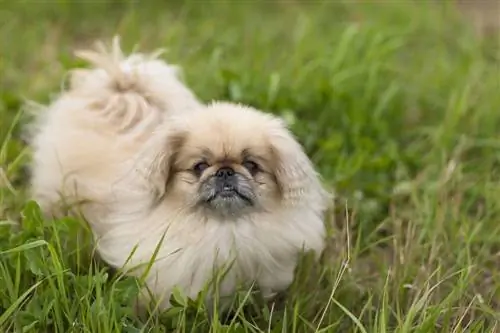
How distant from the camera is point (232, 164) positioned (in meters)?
2.54

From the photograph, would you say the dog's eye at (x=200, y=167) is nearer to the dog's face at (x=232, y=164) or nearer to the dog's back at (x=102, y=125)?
the dog's face at (x=232, y=164)

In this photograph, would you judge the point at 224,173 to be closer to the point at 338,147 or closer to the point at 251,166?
the point at 251,166

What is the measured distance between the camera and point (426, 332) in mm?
2396

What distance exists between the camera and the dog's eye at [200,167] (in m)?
2.58

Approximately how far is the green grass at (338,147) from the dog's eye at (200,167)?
1.34 feet

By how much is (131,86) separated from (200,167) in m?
0.70

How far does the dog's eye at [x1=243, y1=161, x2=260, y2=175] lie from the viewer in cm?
260

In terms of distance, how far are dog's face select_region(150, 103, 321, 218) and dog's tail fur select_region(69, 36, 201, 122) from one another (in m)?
0.43

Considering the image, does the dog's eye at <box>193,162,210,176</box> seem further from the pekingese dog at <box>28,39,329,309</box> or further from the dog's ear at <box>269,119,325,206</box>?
the dog's ear at <box>269,119,325,206</box>

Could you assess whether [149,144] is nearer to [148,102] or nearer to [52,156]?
[148,102]

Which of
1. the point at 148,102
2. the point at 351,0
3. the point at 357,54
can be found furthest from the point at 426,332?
the point at 351,0

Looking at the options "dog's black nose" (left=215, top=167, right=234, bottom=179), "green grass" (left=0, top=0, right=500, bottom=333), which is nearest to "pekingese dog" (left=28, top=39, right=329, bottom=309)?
"dog's black nose" (left=215, top=167, right=234, bottom=179)

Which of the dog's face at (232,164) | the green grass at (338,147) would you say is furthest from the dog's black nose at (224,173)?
the green grass at (338,147)

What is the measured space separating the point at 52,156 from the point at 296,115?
1257 millimetres
